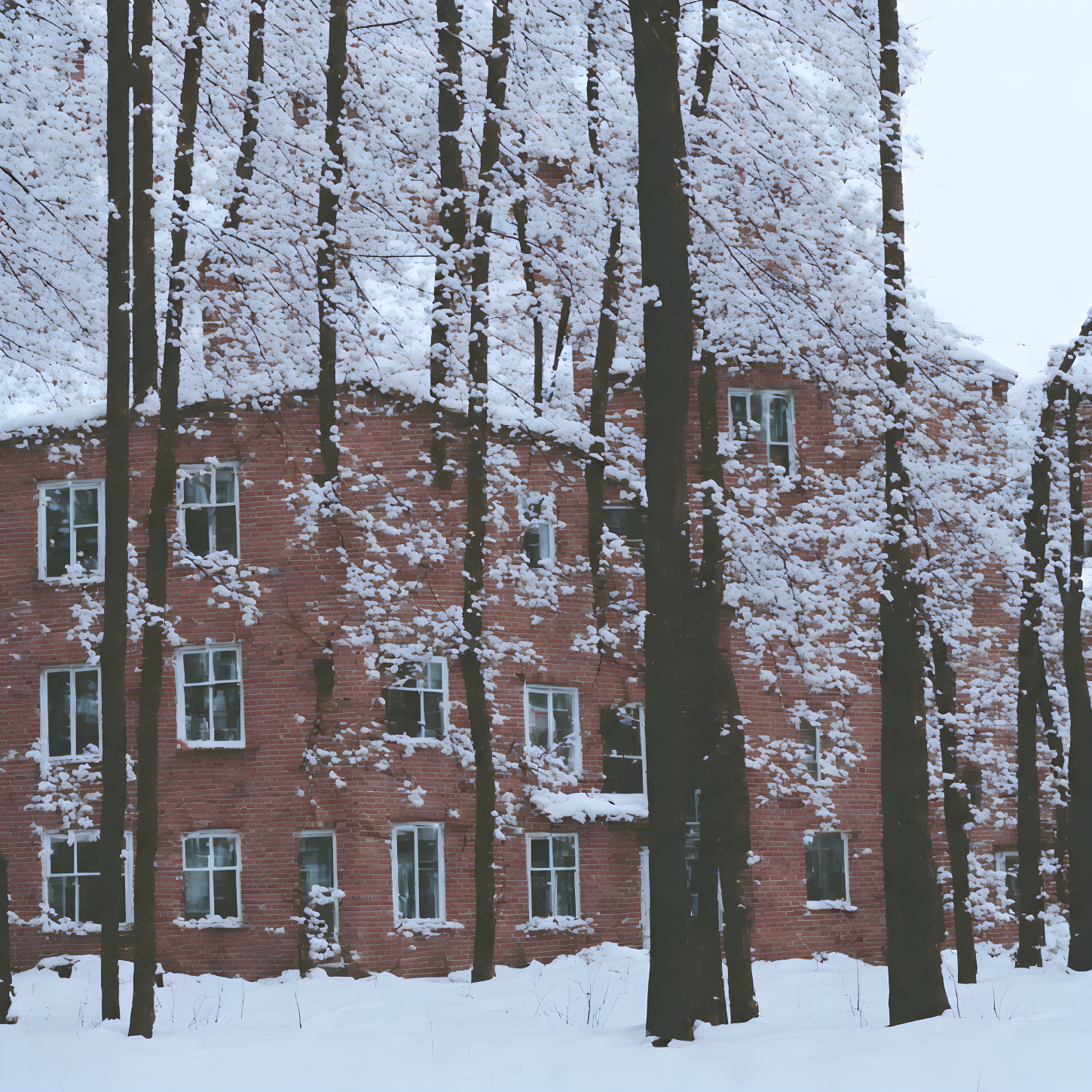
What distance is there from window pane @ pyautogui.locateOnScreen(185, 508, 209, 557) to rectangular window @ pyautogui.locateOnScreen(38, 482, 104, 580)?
1.64m

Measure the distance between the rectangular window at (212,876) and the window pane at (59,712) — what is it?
9.24ft

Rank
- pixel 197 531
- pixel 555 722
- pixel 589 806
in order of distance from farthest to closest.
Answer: pixel 555 722 → pixel 589 806 → pixel 197 531

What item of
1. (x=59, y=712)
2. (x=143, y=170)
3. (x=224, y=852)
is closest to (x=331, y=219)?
(x=143, y=170)

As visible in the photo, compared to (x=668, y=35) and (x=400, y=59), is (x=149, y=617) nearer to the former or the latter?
(x=668, y=35)

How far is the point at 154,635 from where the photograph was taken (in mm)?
15969

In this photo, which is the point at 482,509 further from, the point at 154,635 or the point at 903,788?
the point at 903,788

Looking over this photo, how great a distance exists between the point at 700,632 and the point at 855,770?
515 inches

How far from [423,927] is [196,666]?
5.76m

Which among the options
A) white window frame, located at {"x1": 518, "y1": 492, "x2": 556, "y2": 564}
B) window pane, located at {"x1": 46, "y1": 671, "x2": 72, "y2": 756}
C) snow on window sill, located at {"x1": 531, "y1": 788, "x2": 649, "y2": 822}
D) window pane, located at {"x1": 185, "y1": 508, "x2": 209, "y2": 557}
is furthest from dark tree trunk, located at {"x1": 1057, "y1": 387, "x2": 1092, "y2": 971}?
window pane, located at {"x1": 46, "y1": 671, "x2": 72, "y2": 756}

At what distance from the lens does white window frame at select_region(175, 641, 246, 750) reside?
23.8 metres

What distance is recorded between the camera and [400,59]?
83.4 feet

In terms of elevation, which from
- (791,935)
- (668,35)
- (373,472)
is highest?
(668,35)

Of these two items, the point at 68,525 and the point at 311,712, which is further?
the point at 68,525

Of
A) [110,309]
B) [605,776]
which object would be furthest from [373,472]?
[110,309]
